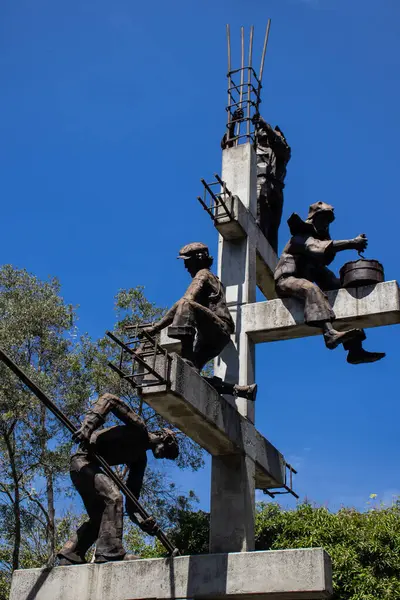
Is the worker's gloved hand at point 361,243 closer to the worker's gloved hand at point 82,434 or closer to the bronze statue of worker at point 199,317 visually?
the bronze statue of worker at point 199,317

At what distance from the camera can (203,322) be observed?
9.72m

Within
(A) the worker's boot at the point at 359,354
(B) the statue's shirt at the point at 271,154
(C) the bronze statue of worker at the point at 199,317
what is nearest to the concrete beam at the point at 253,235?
(C) the bronze statue of worker at the point at 199,317

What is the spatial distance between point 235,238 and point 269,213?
1762mm

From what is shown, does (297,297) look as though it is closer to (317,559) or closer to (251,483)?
(251,483)

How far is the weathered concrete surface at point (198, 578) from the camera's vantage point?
28.0 feet

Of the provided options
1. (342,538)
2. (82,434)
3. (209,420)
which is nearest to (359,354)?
(209,420)

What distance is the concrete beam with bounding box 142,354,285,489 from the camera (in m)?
8.38

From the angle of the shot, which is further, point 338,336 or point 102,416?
point 338,336

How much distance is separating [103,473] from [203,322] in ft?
7.06

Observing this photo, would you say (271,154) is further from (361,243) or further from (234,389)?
(234,389)

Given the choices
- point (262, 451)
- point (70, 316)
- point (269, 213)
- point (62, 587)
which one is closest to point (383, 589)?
point (262, 451)

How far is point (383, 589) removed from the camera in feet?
51.9

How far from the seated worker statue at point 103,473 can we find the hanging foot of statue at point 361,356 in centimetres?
252

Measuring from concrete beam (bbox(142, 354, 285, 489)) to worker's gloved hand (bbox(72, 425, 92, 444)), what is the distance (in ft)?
2.79
